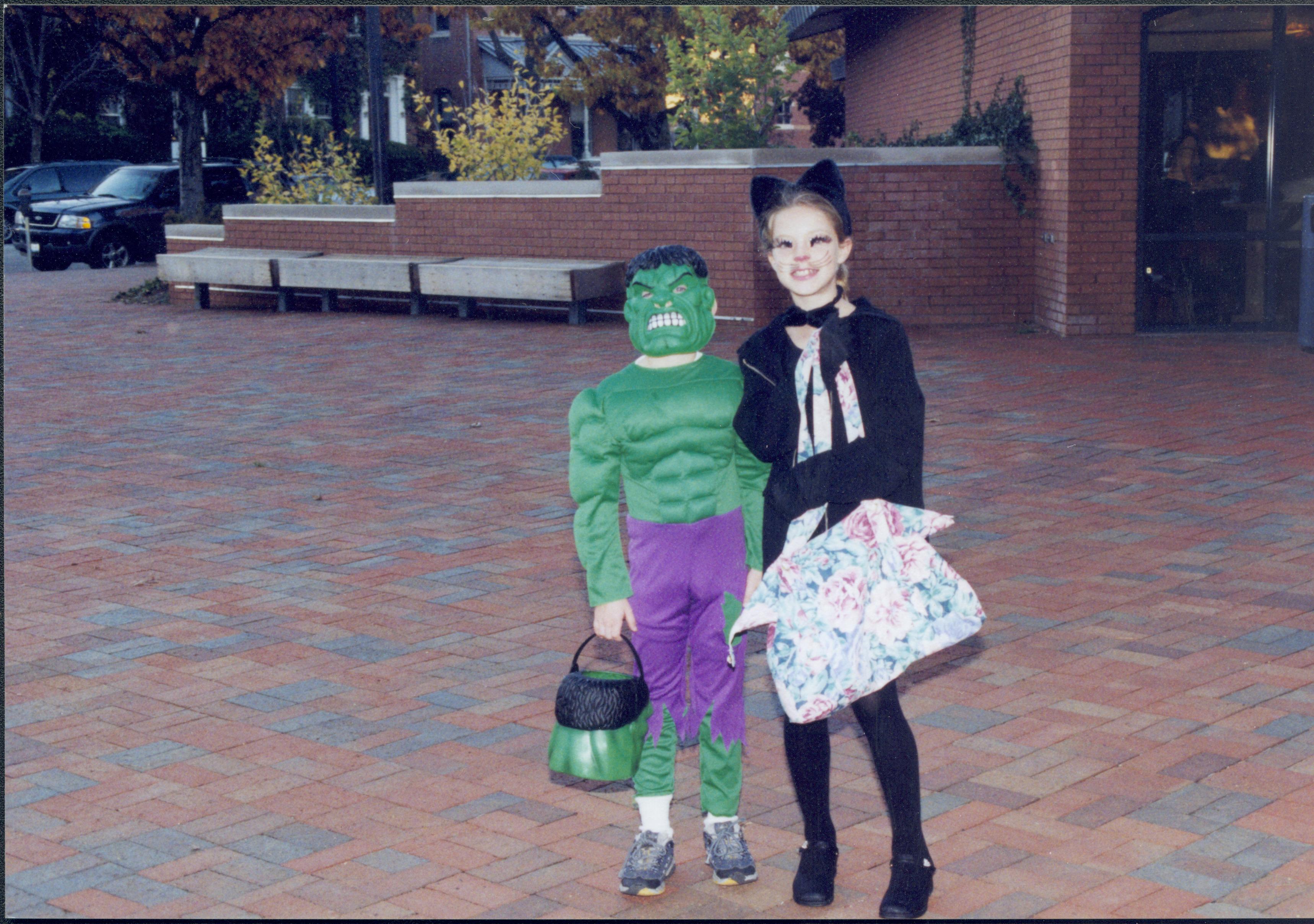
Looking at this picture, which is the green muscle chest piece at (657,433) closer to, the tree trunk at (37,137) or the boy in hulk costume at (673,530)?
the boy in hulk costume at (673,530)

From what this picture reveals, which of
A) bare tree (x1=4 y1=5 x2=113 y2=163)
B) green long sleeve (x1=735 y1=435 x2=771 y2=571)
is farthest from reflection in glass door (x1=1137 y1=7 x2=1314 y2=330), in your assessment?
bare tree (x1=4 y1=5 x2=113 y2=163)

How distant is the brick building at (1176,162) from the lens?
518 inches

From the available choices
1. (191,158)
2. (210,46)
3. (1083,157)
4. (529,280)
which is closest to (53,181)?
(191,158)

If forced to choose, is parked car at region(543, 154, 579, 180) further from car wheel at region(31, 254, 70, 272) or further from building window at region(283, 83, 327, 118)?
car wheel at region(31, 254, 70, 272)

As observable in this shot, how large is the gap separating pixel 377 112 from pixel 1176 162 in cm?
984

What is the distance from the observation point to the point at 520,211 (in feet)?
55.9

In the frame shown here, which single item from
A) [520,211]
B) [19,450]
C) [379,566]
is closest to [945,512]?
[379,566]

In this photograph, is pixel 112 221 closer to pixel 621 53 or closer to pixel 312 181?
pixel 312 181

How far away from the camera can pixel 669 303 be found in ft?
11.5

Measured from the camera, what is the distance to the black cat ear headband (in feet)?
10.9

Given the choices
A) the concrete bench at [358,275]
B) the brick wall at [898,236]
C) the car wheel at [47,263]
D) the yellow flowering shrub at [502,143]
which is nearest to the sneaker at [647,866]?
the brick wall at [898,236]

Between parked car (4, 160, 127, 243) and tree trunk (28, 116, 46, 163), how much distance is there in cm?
693

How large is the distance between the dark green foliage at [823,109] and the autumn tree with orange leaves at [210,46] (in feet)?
37.4

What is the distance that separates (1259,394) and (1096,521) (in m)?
3.78
